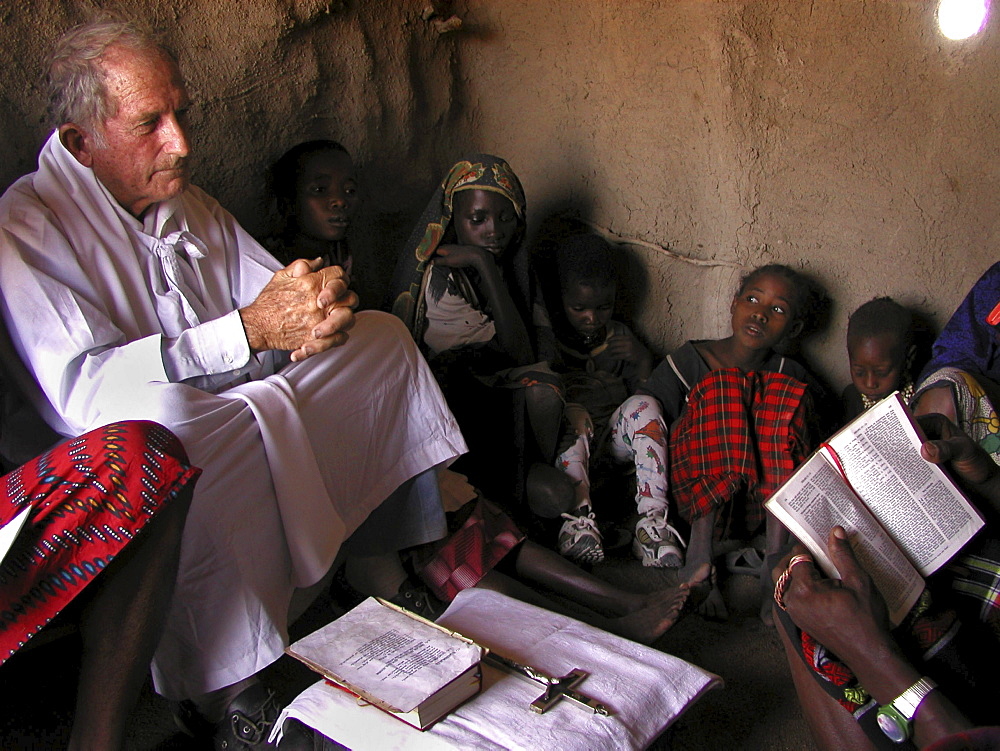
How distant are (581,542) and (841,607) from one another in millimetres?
1345

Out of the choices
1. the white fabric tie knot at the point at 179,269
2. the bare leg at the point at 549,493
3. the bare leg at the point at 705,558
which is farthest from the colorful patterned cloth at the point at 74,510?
the bare leg at the point at 705,558

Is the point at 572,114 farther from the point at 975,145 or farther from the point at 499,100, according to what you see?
the point at 975,145

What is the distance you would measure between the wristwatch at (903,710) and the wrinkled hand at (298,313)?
1321mm

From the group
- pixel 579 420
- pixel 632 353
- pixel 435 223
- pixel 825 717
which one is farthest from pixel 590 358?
pixel 825 717

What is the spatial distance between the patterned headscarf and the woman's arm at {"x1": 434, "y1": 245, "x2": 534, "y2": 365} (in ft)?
0.24

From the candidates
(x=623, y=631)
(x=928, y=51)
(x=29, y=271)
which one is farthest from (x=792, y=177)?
(x=29, y=271)

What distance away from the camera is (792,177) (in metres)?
3.29

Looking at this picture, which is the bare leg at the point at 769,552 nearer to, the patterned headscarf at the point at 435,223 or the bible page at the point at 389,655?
the bible page at the point at 389,655

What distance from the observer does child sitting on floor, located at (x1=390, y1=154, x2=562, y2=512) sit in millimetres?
2996

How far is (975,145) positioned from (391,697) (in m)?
2.78

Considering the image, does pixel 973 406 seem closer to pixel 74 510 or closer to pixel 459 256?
pixel 459 256

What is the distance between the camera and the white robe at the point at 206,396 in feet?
5.70

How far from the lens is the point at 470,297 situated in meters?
3.21

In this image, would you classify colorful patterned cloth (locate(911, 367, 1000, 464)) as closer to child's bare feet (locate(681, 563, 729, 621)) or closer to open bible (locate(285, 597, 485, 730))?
child's bare feet (locate(681, 563, 729, 621))
